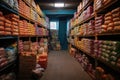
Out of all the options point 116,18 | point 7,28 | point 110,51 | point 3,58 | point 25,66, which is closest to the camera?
point 116,18

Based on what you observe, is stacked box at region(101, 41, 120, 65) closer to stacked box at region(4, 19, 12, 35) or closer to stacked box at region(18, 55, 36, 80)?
stacked box at region(18, 55, 36, 80)

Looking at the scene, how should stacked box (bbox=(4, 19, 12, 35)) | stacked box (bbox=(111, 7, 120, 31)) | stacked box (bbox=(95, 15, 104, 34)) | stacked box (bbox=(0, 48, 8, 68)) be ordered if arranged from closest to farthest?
stacked box (bbox=(111, 7, 120, 31))
stacked box (bbox=(0, 48, 8, 68))
stacked box (bbox=(4, 19, 12, 35))
stacked box (bbox=(95, 15, 104, 34))

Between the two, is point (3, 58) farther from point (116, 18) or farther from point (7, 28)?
point (116, 18)

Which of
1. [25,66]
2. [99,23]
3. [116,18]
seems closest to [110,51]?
[116,18]

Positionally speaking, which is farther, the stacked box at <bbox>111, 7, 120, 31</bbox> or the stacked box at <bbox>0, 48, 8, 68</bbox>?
the stacked box at <bbox>0, 48, 8, 68</bbox>

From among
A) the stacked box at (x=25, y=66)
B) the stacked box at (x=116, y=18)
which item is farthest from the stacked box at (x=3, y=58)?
the stacked box at (x=116, y=18)

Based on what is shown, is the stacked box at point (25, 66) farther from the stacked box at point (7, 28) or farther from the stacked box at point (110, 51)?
the stacked box at point (110, 51)

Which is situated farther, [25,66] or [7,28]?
[25,66]

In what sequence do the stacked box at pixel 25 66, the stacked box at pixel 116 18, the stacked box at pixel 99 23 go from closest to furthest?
the stacked box at pixel 116 18 < the stacked box at pixel 99 23 < the stacked box at pixel 25 66

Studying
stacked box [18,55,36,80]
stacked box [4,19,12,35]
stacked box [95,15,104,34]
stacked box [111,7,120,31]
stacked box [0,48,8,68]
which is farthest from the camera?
stacked box [18,55,36,80]

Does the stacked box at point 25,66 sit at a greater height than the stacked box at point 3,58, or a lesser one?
lesser

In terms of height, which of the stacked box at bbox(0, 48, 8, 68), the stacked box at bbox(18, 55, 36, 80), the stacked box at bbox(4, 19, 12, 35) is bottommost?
the stacked box at bbox(18, 55, 36, 80)

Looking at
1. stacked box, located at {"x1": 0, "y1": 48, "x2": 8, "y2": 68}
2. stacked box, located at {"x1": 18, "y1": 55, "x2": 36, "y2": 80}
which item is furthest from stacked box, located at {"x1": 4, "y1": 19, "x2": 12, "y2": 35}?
stacked box, located at {"x1": 18, "y1": 55, "x2": 36, "y2": 80}

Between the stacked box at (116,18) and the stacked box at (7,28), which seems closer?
the stacked box at (116,18)
